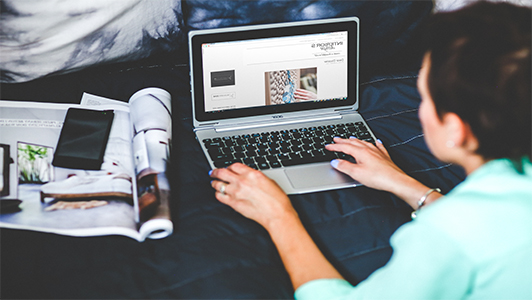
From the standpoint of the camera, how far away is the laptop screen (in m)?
0.95

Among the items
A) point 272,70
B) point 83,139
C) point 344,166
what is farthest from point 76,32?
point 344,166

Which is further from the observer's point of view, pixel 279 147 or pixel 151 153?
pixel 279 147

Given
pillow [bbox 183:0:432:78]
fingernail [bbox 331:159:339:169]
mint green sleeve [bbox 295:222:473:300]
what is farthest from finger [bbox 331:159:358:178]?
pillow [bbox 183:0:432:78]

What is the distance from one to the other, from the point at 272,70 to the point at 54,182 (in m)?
0.51

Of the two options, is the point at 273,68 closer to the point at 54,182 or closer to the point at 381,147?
the point at 381,147

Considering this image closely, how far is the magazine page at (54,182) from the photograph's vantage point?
699mm

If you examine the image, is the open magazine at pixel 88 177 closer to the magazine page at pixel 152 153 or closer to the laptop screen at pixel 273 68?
the magazine page at pixel 152 153

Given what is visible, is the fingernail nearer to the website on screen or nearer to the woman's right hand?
the woman's right hand

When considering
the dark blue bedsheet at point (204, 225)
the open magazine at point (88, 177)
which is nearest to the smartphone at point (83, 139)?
the open magazine at point (88, 177)

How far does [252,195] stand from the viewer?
0.77 metres

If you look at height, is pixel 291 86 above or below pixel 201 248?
above

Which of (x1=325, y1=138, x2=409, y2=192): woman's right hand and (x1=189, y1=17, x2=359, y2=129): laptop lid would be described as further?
(x1=189, y1=17, x2=359, y2=129): laptop lid

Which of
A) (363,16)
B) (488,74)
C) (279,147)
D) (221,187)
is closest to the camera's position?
(488,74)

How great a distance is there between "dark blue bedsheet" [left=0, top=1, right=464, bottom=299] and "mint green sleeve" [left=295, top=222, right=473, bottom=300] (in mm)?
189
